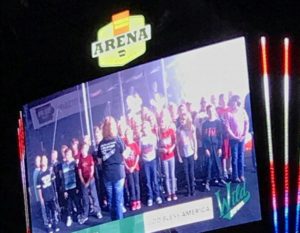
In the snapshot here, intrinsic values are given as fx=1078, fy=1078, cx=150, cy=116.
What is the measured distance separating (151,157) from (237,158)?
81 cm

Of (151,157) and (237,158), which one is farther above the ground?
(151,157)

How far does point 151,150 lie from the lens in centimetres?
905

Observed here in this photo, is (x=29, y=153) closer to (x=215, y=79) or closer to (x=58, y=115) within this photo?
(x=58, y=115)

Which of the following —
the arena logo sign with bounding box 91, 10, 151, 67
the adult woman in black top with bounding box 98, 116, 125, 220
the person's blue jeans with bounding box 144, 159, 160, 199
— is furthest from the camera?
the arena logo sign with bounding box 91, 10, 151, 67

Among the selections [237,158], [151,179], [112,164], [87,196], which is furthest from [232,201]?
[87,196]

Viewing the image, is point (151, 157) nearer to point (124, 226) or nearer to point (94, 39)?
point (124, 226)

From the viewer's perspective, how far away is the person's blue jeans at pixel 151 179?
8.93 metres

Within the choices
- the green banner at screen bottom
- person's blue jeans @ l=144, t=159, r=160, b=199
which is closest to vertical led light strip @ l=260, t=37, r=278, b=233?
person's blue jeans @ l=144, t=159, r=160, b=199

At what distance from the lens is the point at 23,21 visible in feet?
35.9

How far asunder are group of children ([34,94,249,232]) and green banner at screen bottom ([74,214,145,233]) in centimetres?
9

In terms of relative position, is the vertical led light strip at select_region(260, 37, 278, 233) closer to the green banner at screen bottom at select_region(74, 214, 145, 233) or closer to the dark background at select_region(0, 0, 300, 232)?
the dark background at select_region(0, 0, 300, 232)

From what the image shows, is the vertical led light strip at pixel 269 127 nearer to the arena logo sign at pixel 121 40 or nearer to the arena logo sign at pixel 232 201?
the arena logo sign at pixel 232 201

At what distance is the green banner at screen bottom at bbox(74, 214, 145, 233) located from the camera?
29.6ft

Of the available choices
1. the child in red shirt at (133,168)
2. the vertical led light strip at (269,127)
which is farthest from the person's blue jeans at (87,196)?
the vertical led light strip at (269,127)
